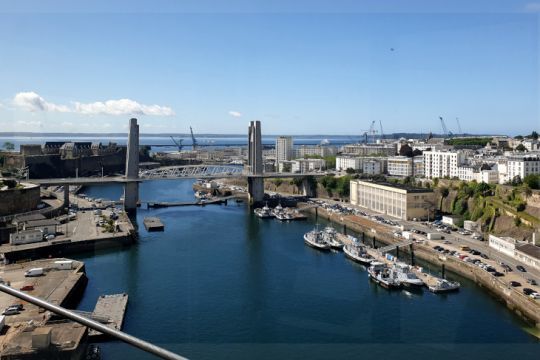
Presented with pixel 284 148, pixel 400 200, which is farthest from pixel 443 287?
pixel 284 148

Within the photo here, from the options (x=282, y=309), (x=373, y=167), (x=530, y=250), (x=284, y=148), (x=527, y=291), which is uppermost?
(x=284, y=148)

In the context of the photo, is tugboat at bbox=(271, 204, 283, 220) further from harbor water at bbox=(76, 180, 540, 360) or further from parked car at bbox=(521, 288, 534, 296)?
parked car at bbox=(521, 288, 534, 296)

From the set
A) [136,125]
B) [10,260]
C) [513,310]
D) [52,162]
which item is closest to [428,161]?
[136,125]

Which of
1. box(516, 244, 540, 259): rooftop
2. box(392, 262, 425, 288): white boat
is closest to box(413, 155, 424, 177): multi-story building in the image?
box(516, 244, 540, 259): rooftop

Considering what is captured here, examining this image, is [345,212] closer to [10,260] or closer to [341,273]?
[341,273]

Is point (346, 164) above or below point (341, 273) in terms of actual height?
above

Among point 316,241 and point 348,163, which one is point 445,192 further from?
point 348,163
